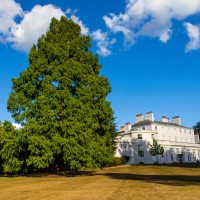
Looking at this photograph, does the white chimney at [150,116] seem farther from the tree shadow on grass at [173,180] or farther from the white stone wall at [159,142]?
the tree shadow on grass at [173,180]

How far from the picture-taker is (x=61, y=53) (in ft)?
98.4

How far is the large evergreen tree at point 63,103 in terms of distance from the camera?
25.6m

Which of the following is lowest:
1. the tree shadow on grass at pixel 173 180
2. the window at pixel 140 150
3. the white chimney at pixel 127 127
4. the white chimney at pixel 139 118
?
the tree shadow on grass at pixel 173 180

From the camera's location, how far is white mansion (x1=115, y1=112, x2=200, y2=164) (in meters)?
74.1

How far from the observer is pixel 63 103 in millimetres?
27562

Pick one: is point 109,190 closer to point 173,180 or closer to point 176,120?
point 173,180

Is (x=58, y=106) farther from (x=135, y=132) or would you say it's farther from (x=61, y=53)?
(x=135, y=132)

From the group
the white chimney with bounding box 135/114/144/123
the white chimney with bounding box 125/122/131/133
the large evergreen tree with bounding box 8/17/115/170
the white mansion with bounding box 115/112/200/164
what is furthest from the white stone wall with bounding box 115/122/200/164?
the large evergreen tree with bounding box 8/17/115/170

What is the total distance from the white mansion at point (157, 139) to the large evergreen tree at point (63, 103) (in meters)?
38.8

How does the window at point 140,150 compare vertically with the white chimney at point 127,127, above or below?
below

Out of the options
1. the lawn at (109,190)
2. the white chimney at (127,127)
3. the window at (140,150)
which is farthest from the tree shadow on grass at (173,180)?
the white chimney at (127,127)

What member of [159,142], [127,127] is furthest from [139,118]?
[159,142]

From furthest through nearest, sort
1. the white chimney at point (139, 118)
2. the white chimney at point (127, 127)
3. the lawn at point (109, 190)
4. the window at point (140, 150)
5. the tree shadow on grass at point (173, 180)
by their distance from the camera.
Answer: the white chimney at point (139, 118)
the white chimney at point (127, 127)
the window at point (140, 150)
the tree shadow on grass at point (173, 180)
the lawn at point (109, 190)

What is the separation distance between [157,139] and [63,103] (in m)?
53.3
